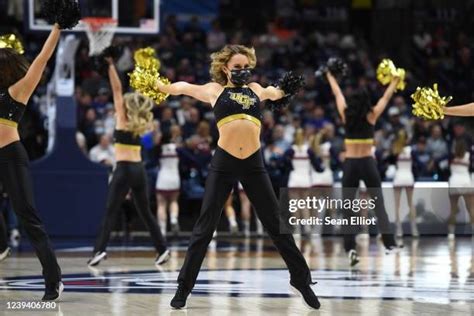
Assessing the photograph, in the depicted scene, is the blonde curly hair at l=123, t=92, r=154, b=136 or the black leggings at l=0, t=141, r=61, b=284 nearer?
the black leggings at l=0, t=141, r=61, b=284

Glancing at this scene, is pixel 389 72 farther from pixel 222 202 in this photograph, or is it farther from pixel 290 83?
pixel 222 202

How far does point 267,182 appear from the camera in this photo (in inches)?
356

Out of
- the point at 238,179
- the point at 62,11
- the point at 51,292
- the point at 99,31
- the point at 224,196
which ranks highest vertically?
the point at 99,31

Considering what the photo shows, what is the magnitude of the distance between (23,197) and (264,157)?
9595 mm

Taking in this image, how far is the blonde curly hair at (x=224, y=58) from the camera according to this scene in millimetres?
9148

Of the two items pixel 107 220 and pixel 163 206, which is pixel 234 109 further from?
pixel 163 206

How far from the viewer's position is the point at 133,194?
13102 mm

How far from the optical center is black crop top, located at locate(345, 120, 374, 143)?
13367 millimetres

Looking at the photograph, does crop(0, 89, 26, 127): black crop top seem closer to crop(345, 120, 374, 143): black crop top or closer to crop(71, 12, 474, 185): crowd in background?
crop(345, 120, 374, 143): black crop top

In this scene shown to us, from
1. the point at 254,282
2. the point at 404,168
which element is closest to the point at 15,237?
the point at 254,282

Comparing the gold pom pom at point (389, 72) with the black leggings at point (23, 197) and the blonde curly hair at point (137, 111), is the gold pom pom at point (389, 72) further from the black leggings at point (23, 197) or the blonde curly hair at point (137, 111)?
the black leggings at point (23, 197)

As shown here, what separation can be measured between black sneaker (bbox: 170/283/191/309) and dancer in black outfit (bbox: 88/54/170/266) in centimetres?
401

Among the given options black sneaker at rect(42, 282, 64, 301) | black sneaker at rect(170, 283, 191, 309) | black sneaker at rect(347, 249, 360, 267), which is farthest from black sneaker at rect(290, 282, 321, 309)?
black sneaker at rect(347, 249, 360, 267)

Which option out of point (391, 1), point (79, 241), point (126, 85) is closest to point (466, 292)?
point (79, 241)
